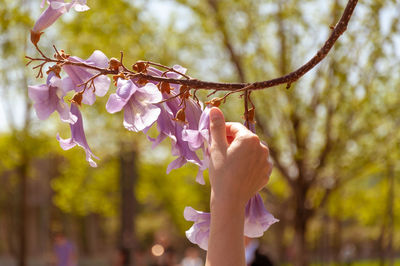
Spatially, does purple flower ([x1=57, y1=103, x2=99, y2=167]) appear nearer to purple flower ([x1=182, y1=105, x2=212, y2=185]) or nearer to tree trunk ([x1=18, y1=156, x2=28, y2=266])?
purple flower ([x1=182, y1=105, x2=212, y2=185])

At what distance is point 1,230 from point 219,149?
49.2 metres

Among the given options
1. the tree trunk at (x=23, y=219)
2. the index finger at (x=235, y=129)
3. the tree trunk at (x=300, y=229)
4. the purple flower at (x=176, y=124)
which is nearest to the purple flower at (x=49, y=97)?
the purple flower at (x=176, y=124)

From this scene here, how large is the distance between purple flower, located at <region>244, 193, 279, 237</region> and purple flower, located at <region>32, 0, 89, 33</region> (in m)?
0.66

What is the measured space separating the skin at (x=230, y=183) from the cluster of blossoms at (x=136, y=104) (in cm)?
5

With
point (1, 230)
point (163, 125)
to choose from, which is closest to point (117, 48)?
point (163, 125)

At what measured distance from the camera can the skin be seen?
138 cm

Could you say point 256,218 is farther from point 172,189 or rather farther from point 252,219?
point 172,189

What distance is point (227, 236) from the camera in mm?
1381

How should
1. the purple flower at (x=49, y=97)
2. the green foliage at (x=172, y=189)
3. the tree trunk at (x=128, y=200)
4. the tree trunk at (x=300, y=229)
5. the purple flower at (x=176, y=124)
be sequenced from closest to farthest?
the purple flower at (x=49, y=97), the purple flower at (x=176, y=124), the tree trunk at (x=300, y=229), the tree trunk at (x=128, y=200), the green foliage at (x=172, y=189)

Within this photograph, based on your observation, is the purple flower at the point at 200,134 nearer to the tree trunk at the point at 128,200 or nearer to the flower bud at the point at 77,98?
the flower bud at the point at 77,98

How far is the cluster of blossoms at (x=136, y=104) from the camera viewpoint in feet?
4.62

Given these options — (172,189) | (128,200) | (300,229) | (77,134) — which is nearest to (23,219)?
(128,200)

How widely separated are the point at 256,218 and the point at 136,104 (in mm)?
440

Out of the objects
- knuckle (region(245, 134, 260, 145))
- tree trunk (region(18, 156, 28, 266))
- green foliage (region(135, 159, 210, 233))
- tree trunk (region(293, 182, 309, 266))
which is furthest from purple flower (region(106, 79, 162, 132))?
green foliage (region(135, 159, 210, 233))
